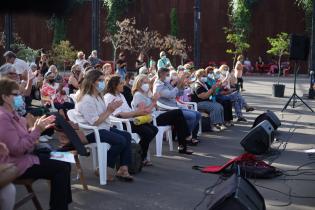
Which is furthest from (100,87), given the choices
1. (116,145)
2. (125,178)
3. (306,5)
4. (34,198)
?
(306,5)

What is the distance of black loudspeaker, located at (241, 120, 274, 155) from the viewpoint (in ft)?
26.8

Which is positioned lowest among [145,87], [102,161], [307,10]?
[102,161]

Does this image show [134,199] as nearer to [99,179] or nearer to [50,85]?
[99,179]

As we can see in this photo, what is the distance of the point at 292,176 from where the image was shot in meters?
7.09

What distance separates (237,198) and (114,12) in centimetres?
3095

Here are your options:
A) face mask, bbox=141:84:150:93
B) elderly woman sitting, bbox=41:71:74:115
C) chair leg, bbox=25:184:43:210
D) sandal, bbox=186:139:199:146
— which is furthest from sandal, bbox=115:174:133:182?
elderly woman sitting, bbox=41:71:74:115

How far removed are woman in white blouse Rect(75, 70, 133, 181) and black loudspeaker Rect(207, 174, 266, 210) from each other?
2080 mm

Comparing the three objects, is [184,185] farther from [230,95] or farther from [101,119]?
[230,95]

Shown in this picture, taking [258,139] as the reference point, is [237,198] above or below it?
above

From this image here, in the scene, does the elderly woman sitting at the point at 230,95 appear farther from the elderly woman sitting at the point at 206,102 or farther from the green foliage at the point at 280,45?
the green foliage at the point at 280,45

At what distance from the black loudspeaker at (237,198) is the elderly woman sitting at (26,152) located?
1.43m

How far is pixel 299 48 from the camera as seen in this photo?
49.5 ft

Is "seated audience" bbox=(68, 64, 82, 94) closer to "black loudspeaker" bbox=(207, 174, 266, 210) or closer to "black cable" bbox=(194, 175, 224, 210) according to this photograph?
"black cable" bbox=(194, 175, 224, 210)

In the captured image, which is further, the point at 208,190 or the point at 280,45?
the point at 280,45
